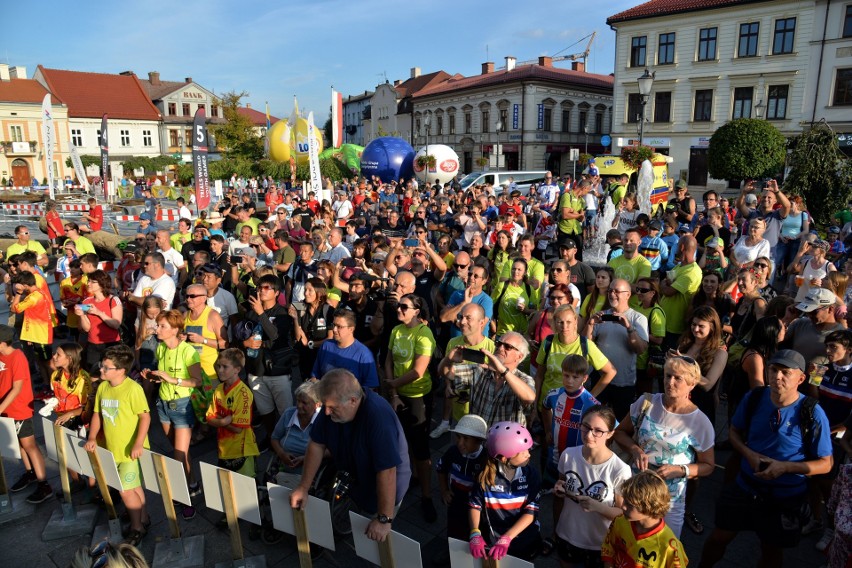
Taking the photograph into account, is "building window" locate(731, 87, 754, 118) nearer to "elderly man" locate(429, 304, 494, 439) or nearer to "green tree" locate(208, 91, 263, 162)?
"green tree" locate(208, 91, 263, 162)

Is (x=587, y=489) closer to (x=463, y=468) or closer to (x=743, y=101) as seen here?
(x=463, y=468)

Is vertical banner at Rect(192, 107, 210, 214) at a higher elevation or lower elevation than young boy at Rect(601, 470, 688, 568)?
higher

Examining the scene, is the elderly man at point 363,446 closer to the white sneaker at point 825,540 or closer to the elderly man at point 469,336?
the elderly man at point 469,336

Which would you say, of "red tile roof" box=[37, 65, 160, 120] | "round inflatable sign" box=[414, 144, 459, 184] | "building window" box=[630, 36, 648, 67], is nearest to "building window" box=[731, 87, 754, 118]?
"building window" box=[630, 36, 648, 67]

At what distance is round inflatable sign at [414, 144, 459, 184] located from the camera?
2880cm

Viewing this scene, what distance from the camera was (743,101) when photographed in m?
31.9

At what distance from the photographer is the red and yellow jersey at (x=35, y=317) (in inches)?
244

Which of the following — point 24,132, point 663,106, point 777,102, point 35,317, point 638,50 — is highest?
point 638,50

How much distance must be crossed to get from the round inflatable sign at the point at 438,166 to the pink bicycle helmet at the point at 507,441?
86.8 feet

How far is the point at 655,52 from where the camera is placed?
3409 cm

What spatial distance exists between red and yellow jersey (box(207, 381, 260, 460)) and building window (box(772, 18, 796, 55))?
117ft

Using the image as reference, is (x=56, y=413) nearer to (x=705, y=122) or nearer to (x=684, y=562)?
(x=684, y=562)

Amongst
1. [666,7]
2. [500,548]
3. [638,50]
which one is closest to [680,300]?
[500,548]

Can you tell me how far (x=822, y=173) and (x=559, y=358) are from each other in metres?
10.5
